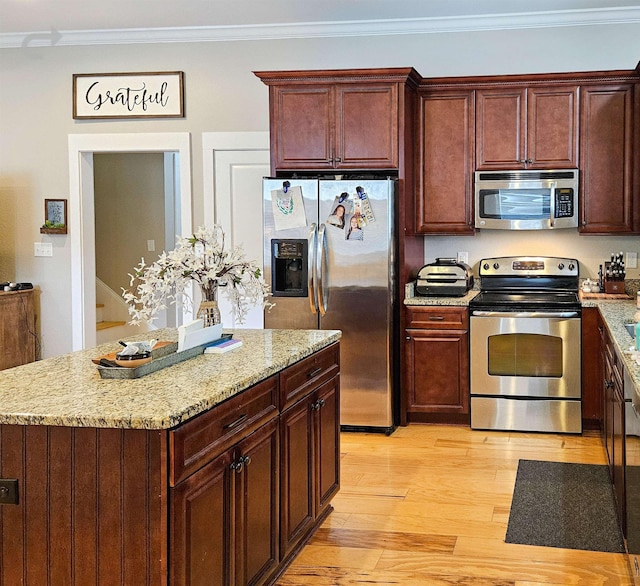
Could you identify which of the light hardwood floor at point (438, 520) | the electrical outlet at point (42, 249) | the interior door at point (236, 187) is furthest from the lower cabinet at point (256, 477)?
the electrical outlet at point (42, 249)

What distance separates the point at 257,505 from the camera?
2.78 metres

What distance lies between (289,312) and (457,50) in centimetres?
222

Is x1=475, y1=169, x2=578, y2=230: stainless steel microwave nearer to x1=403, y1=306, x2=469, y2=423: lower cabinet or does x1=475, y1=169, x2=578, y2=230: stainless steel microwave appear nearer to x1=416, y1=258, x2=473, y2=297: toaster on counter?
x1=416, y1=258, x2=473, y2=297: toaster on counter

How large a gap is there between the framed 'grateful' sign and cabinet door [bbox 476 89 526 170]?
223 centimetres

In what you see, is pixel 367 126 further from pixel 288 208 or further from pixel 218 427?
pixel 218 427

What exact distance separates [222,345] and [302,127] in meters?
2.66

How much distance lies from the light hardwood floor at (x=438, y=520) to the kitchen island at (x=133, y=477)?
67cm

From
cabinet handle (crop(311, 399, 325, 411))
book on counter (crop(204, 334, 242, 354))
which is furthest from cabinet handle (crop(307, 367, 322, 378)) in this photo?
book on counter (crop(204, 334, 242, 354))

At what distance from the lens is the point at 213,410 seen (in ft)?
7.89

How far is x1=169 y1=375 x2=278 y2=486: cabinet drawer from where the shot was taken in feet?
7.13

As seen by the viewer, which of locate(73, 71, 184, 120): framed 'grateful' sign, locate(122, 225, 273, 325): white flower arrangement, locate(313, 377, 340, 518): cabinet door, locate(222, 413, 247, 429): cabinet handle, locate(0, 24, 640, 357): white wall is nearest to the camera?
locate(222, 413, 247, 429): cabinet handle

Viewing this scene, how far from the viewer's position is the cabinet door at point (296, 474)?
10.1 ft

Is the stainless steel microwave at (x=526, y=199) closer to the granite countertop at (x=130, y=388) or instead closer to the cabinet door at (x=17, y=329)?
the granite countertop at (x=130, y=388)

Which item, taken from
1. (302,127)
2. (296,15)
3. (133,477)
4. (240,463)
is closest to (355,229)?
(302,127)
